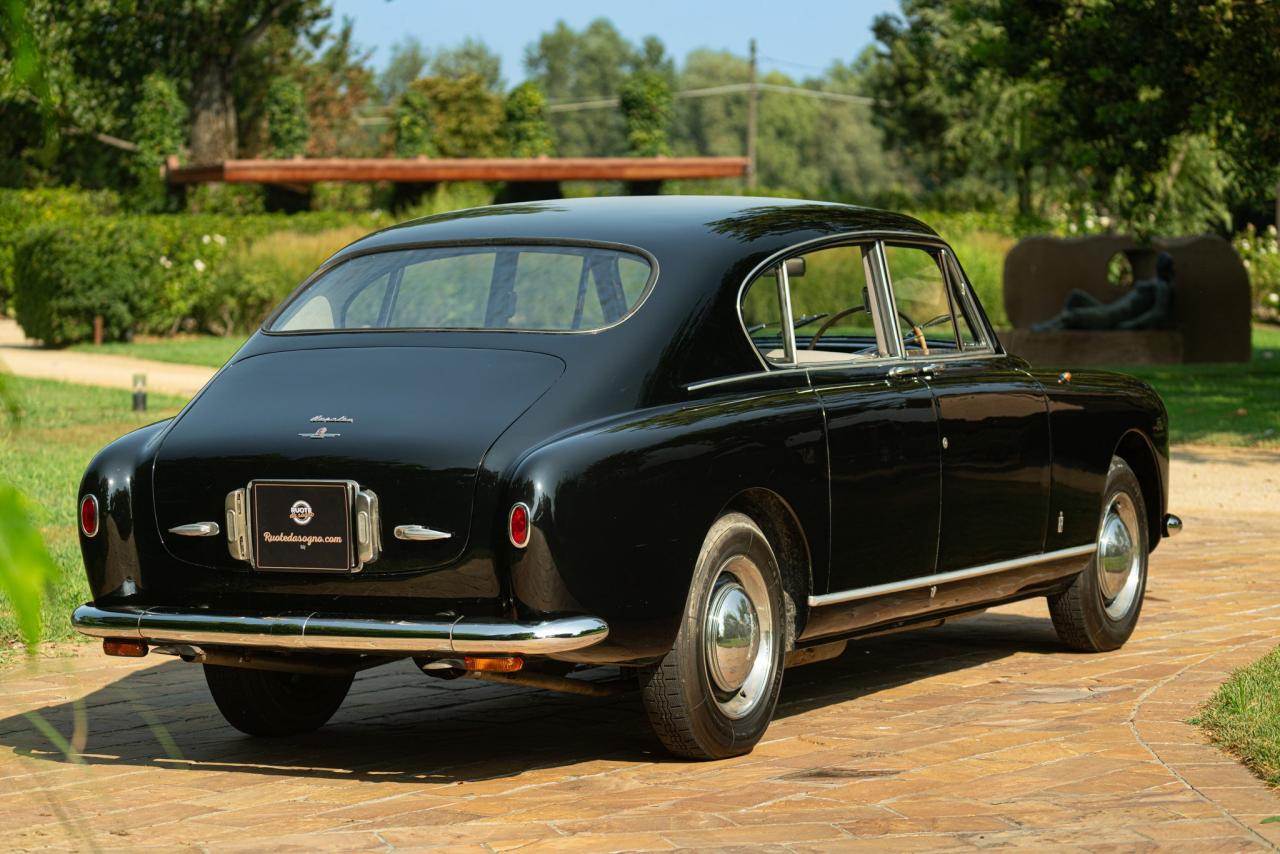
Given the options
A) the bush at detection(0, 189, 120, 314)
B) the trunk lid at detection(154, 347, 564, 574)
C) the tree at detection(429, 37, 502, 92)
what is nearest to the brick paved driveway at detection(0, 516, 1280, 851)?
the trunk lid at detection(154, 347, 564, 574)

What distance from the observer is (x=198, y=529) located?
5.34m

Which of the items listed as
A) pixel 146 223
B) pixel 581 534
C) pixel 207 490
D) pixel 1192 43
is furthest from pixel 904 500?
pixel 146 223

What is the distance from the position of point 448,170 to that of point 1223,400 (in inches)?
880

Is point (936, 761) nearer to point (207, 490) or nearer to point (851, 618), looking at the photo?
point (851, 618)

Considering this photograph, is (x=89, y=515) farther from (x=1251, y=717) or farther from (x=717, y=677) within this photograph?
(x=1251, y=717)

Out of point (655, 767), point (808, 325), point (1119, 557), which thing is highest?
point (808, 325)

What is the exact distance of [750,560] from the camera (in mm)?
5602

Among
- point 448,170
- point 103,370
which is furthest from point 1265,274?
point 103,370

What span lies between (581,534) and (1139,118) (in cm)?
1588

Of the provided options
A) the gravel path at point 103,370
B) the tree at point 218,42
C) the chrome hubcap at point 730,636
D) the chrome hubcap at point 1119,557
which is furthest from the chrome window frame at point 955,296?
the tree at point 218,42

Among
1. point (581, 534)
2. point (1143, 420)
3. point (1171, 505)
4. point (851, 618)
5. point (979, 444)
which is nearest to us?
point (581, 534)

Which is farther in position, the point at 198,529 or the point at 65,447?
the point at 65,447

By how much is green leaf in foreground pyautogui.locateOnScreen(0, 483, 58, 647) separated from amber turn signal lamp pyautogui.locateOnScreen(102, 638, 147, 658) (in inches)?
165

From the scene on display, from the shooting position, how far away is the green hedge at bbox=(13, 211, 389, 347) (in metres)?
28.4
